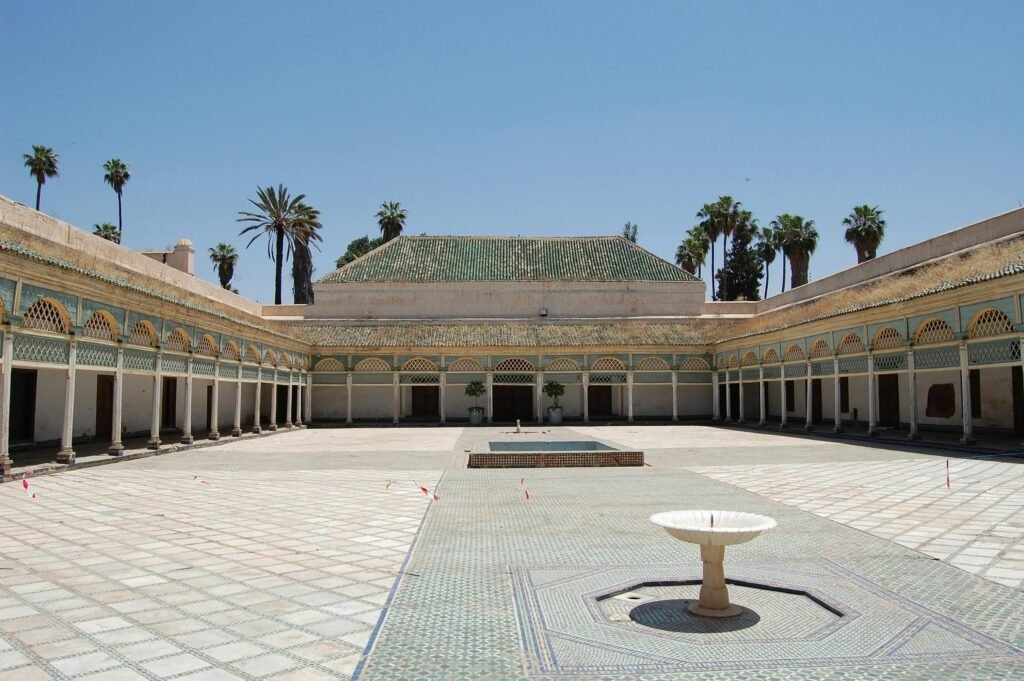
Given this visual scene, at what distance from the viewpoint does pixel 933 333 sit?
17422mm

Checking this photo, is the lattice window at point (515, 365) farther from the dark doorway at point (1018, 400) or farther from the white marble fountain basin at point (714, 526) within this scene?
the white marble fountain basin at point (714, 526)

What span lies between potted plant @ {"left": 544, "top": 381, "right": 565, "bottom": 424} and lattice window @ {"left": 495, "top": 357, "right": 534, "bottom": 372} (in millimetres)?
1091

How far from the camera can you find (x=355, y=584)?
18.3 feet

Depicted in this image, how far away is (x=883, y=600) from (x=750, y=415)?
29.4 metres

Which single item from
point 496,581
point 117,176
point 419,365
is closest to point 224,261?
point 117,176

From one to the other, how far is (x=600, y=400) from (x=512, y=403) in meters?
4.36

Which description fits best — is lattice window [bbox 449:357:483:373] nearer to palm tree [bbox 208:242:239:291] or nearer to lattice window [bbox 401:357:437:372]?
lattice window [bbox 401:357:437:372]

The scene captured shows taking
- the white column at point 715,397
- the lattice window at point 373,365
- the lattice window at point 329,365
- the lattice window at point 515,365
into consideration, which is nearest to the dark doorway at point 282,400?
the lattice window at point 329,365

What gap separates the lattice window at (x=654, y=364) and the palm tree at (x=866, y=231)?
2032cm

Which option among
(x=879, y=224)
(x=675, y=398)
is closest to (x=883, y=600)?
(x=675, y=398)

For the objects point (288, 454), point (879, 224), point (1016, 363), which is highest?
point (879, 224)

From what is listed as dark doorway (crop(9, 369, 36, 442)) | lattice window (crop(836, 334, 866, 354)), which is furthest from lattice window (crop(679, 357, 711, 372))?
dark doorway (crop(9, 369, 36, 442))

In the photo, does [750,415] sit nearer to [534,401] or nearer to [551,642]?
[534,401]

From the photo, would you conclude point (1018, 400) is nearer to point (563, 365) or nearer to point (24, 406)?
point (563, 365)
